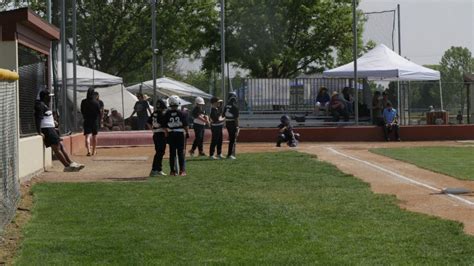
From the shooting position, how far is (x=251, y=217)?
10.7 m

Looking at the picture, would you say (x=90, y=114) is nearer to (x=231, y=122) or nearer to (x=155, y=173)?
(x=231, y=122)

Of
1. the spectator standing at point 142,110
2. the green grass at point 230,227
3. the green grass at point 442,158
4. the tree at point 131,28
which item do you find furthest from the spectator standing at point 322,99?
the green grass at point 230,227

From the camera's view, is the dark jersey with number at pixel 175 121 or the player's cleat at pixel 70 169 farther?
the player's cleat at pixel 70 169

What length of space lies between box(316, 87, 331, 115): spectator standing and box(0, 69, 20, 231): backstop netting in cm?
2111

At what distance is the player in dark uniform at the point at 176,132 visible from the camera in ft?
55.9

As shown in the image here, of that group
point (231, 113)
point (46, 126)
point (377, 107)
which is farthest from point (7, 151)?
point (377, 107)

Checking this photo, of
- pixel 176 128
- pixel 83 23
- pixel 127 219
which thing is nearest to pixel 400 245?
pixel 127 219

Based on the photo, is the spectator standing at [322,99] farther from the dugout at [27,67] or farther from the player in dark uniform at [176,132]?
the player in dark uniform at [176,132]

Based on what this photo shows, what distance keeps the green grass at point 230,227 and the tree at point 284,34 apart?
31.1 metres

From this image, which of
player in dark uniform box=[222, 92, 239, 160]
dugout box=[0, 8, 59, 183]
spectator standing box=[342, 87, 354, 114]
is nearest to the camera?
dugout box=[0, 8, 59, 183]

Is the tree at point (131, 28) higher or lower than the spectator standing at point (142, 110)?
higher

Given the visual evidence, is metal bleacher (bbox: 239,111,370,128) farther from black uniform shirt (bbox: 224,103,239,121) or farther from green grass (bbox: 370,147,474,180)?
black uniform shirt (bbox: 224,103,239,121)

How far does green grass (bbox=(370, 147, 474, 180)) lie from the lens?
17688 millimetres

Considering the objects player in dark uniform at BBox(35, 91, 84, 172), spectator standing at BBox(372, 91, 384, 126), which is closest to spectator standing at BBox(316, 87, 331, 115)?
spectator standing at BBox(372, 91, 384, 126)
